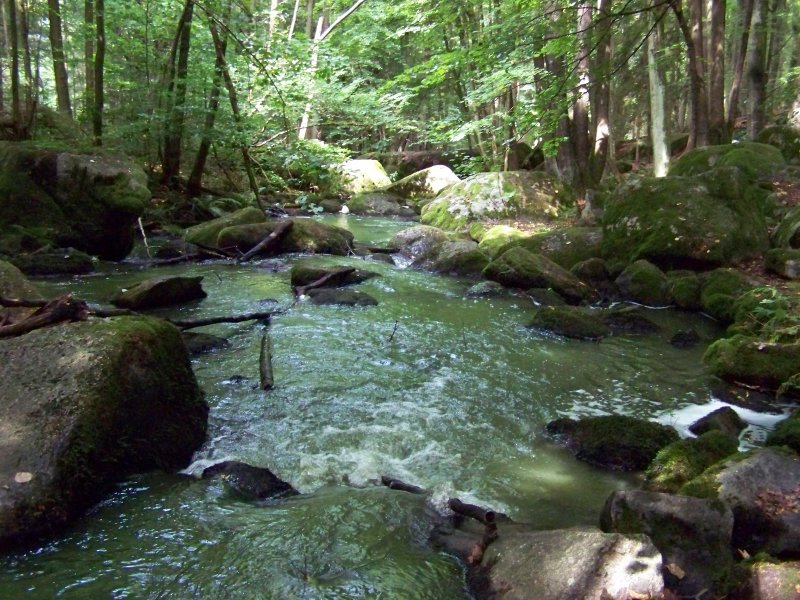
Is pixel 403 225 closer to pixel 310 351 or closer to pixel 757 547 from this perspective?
pixel 310 351

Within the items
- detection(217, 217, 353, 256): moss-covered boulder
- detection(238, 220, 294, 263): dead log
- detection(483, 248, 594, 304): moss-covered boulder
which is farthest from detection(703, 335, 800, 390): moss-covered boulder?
detection(238, 220, 294, 263): dead log

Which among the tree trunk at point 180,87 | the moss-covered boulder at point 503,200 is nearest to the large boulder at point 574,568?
the tree trunk at point 180,87

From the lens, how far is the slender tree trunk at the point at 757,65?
1294 cm

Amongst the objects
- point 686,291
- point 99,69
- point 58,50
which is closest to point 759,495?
point 686,291

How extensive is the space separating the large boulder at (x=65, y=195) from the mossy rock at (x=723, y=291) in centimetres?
945

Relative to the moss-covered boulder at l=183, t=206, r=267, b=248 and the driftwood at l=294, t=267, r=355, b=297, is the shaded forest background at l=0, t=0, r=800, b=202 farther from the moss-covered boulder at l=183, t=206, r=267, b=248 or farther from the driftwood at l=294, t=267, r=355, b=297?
the driftwood at l=294, t=267, r=355, b=297

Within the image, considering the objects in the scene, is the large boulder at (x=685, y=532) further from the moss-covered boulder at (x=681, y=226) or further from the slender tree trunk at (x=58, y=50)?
the slender tree trunk at (x=58, y=50)

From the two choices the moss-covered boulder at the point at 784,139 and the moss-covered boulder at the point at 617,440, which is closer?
the moss-covered boulder at the point at 617,440

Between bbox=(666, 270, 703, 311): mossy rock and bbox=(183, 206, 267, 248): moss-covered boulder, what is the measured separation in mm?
8372

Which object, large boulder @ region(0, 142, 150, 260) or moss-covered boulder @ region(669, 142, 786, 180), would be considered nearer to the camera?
large boulder @ region(0, 142, 150, 260)

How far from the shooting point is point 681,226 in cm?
1019

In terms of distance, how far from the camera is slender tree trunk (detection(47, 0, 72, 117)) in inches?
525

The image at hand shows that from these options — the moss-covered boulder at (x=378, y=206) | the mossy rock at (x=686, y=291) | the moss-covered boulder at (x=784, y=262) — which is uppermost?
the moss-covered boulder at (x=378, y=206)

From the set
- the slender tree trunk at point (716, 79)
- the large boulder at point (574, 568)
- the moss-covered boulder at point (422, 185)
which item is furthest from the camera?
the moss-covered boulder at point (422, 185)
